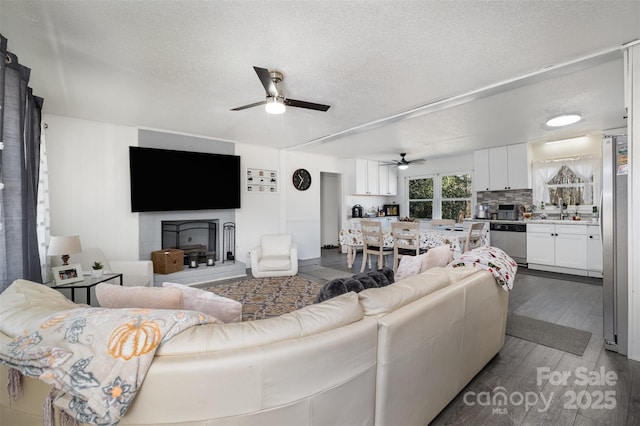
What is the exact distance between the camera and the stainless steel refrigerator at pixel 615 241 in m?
2.31

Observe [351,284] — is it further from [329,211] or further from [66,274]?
[329,211]

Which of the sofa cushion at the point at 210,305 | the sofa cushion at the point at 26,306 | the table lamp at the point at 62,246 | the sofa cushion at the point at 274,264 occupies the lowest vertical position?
the sofa cushion at the point at 274,264

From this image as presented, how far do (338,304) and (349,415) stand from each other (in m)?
0.45

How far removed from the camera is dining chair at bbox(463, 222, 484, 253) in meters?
4.09

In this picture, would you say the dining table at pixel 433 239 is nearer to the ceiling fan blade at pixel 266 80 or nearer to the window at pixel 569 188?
the window at pixel 569 188

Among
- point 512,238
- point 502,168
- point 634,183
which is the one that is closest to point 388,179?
point 502,168

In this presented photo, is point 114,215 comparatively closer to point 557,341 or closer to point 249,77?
point 249,77

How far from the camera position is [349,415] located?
116 centimetres

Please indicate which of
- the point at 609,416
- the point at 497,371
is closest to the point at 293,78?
the point at 497,371

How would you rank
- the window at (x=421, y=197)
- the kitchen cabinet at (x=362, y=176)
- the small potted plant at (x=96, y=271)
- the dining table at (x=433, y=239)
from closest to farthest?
the small potted plant at (x=96, y=271) < the dining table at (x=433, y=239) < the kitchen cabinet at (x=362, y=176) < the window at (x=421, y=197)

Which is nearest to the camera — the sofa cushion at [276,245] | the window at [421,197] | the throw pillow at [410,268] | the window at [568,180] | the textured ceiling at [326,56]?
the textured ceiling at [326,56]

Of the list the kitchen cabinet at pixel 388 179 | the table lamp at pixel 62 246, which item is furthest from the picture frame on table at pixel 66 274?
the kitchen cabinet at pixel 388 179

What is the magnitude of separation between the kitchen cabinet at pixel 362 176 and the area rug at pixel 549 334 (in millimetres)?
4653

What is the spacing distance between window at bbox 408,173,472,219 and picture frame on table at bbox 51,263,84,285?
714cm
